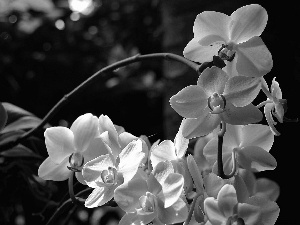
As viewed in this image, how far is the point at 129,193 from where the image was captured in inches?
14.8

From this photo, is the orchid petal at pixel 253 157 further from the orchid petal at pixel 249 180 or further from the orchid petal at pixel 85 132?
the orchid petal at pixel 85 132

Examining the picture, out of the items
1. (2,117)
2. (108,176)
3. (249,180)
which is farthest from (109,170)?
(2,117)

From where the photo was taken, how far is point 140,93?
1256 mm

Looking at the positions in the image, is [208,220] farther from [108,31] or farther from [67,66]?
[108,31]

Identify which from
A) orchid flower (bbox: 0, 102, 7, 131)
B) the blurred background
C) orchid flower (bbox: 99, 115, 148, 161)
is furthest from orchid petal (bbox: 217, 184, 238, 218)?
orchid flower (bbox: 0, 102, 7, 131)

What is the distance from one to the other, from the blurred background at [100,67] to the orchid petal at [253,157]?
0.68ft

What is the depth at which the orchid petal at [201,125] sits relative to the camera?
38 centimetres

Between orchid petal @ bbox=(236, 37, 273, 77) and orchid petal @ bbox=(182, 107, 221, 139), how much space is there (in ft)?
0.13

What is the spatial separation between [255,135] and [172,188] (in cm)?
9

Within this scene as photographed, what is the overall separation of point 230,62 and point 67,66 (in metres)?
0.90

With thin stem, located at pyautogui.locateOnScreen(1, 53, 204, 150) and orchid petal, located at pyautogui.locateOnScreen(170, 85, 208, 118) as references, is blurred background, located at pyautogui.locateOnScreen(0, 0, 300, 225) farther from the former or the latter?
orchid petal, located at pyautogui.locateOnScreen(170, 85, 208, 118)

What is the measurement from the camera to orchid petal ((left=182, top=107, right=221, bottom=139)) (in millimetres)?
381

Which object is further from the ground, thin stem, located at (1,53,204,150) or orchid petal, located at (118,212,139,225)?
thin stem, located at (1,53,204,150)

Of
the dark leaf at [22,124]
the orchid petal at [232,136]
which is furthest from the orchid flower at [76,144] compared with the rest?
the dark leaf at [22,124]
